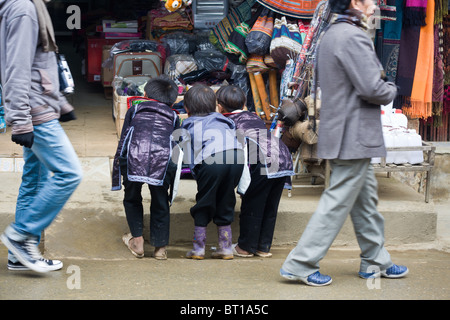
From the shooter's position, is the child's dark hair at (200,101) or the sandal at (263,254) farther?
the sandal at (263,254)

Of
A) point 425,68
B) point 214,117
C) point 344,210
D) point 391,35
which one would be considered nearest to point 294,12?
point 391,35

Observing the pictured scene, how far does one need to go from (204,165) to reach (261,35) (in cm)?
242

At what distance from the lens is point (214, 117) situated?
4961 mm

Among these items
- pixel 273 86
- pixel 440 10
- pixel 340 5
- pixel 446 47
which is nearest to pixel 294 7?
pixel 273 86

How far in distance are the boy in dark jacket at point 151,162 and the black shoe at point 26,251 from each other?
32.8 inches

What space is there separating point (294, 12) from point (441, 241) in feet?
8.37

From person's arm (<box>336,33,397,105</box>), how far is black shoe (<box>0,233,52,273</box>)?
208cm

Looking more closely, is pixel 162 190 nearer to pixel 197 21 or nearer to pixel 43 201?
pixel 43 201

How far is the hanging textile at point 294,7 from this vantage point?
266 inches

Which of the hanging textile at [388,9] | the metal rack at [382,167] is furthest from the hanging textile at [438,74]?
the metal rack at [382,167]

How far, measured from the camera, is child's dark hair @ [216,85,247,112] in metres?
5.13

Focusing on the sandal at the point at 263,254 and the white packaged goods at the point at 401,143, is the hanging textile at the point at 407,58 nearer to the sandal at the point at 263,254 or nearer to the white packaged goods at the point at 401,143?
the white packaged goods at the point at 401,143

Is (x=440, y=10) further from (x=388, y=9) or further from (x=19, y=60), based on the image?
(x=19, y=60)

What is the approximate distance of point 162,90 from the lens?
5.07m
